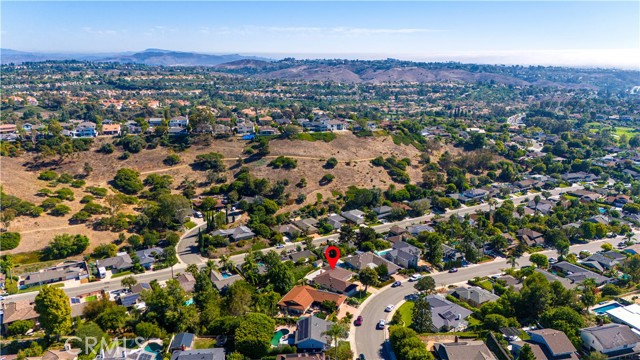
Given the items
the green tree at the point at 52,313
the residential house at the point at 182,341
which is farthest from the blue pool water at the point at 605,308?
the green tree at the point at 52,313

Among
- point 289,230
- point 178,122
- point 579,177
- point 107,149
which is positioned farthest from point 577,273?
point 178,122

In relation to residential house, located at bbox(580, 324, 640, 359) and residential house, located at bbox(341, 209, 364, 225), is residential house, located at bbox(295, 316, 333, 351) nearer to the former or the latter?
residential house, located at bbox(580, 324, 640, 359)

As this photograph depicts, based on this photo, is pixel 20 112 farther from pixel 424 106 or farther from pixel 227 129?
pixel 424 106

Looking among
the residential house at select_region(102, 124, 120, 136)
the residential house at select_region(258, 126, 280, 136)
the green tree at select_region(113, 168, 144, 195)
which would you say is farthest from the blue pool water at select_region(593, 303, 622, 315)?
the residential house at select_region(102, 124, 120, 136)

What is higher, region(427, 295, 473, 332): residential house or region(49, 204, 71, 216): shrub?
region(49, 204, 71, 216): shrub

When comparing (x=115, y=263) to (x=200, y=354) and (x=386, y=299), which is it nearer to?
(x=200, y=354)
